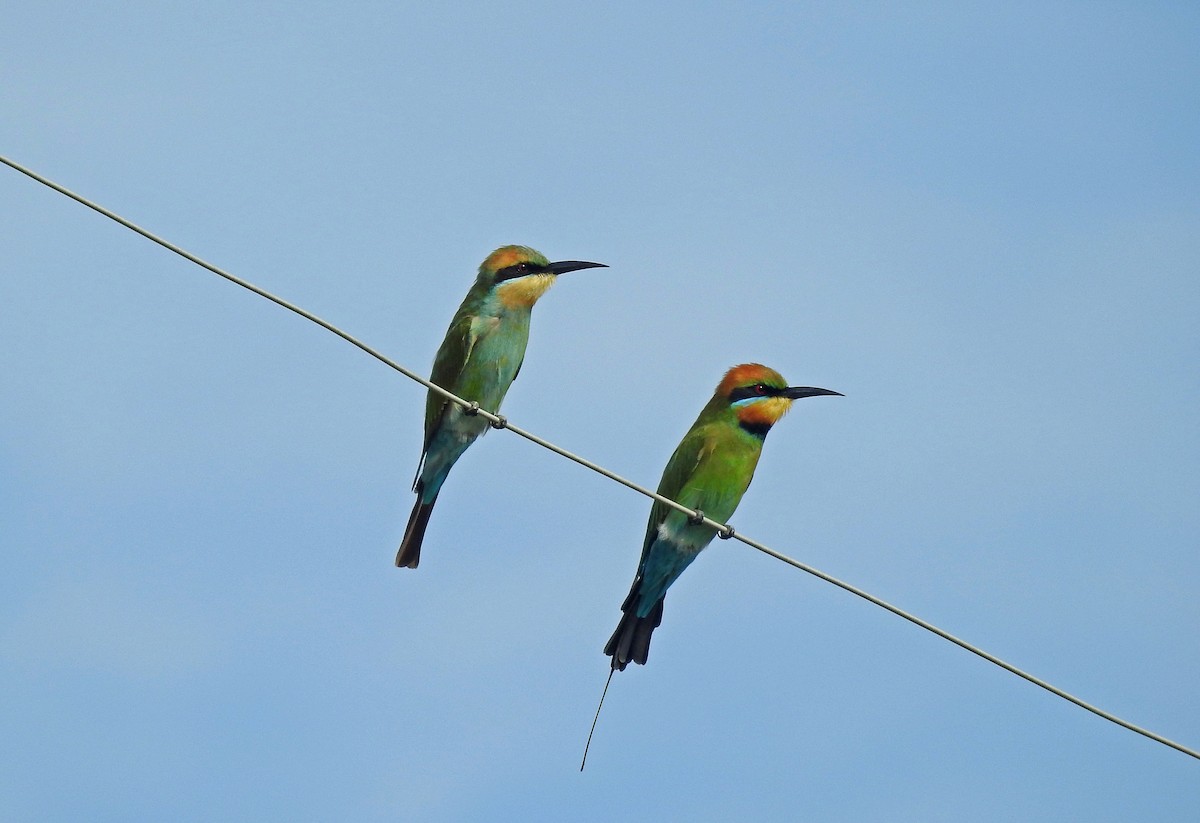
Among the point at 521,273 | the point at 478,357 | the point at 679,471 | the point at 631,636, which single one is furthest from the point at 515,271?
the point at 631,636

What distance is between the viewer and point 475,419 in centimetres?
583

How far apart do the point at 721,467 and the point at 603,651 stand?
86 cm

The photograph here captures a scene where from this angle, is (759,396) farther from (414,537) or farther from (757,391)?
(414,537)

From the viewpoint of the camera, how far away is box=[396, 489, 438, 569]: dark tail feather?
5.96 meters

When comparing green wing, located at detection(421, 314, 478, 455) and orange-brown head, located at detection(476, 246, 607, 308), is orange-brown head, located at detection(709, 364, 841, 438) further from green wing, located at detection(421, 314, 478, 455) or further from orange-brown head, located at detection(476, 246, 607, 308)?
green wing, located at detection(421, 314, 478, 455)

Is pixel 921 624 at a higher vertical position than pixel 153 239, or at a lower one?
lower

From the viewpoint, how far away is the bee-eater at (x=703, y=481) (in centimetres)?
575

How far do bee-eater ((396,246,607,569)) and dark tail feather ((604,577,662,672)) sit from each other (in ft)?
2.86

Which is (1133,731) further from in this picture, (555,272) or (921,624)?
(555,272)

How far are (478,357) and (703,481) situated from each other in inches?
40.2

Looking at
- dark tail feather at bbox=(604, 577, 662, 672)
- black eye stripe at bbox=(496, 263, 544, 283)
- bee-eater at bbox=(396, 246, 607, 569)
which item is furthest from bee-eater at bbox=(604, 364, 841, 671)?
black eye stripe at bbox=(496, 263, 544, 283)

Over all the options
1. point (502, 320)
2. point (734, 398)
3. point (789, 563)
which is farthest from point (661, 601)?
point (789, 563)

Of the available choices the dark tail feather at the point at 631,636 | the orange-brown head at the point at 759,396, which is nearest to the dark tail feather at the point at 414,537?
the dark tail feather at the point at 631,636

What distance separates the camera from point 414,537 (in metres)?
5.98
